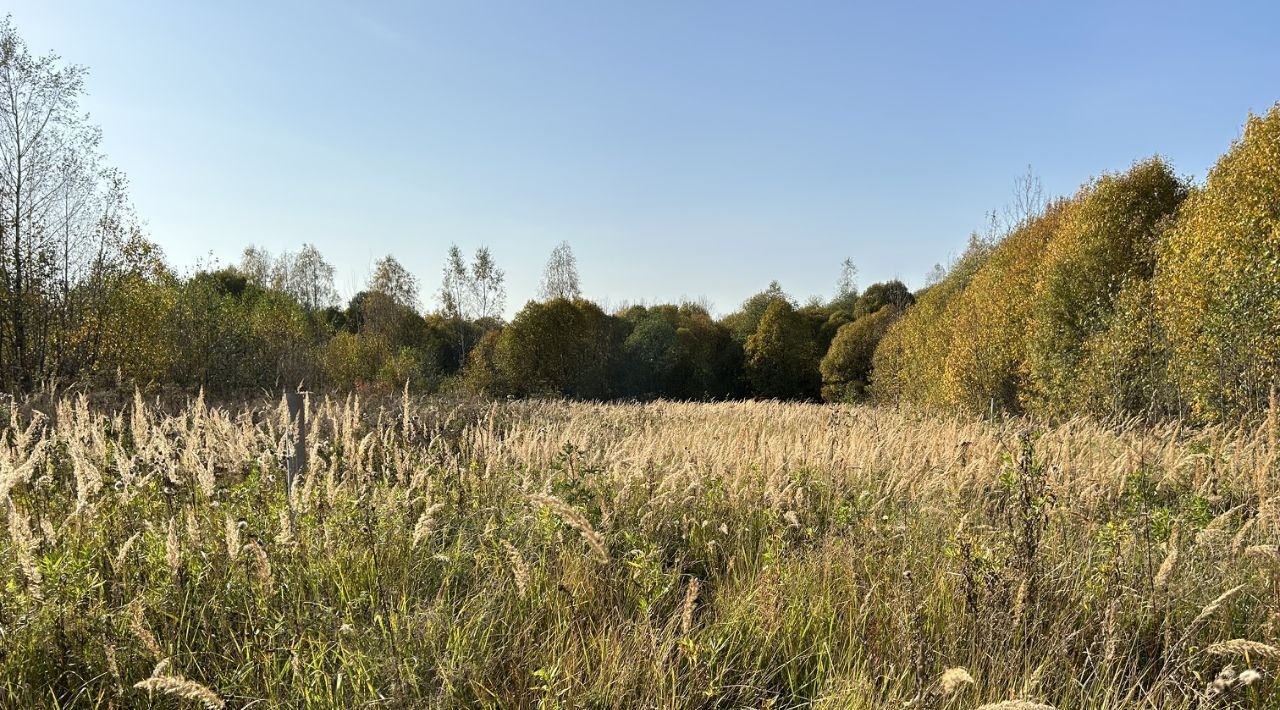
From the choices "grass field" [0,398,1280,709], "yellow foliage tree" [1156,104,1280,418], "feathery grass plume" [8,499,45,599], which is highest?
"yellow foliage tree" [1156,104,1280,418]

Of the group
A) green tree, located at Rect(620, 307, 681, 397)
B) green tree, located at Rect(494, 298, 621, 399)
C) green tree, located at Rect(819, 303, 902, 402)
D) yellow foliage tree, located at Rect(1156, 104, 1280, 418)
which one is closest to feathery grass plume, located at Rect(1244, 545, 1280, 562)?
yellow foliage tree, located at Rect(1156, 104, 1280, 418)

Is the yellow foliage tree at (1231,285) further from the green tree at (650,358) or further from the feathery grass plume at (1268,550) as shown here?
the green tree at (650,358)

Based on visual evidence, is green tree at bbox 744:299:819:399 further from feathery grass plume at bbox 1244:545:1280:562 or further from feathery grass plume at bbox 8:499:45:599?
feathery grass plume at bbox 8:499:45:599

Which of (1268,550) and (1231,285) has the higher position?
(1231,285)

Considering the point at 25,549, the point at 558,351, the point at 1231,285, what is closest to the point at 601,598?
the point at 25,549

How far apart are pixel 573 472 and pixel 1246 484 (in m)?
4.63

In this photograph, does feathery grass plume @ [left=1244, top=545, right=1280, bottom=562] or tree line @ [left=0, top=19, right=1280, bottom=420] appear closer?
feathery grass plume @ [left=1244, top=545, right=1280, bottom=562]

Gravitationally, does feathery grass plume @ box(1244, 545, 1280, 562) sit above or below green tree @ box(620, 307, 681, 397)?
below

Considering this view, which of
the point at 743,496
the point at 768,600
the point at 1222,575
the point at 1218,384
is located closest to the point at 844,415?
the point at 1218,384

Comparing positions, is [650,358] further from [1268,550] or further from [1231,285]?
[1268,550]

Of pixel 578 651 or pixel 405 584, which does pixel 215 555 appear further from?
pixel 578 651

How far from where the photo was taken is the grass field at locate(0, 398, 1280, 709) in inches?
87.7

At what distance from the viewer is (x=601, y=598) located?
9.55 feet

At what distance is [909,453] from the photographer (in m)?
5.02
